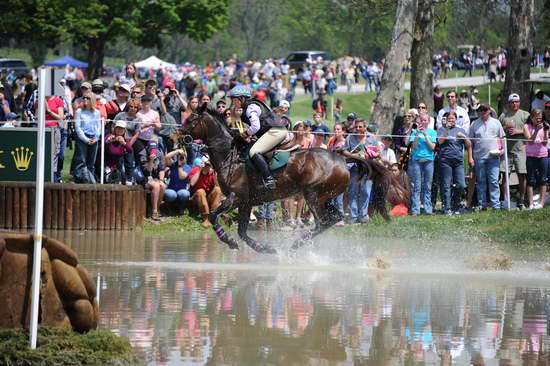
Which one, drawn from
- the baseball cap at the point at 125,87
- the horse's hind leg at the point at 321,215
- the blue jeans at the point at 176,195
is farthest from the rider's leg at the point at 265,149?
the baseball cap at the point at 125,87

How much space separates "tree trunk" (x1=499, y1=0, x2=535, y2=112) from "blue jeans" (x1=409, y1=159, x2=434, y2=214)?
9.37 m

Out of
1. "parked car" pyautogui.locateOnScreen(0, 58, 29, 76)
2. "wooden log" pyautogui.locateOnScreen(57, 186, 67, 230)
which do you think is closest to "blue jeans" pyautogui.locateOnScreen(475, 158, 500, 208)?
"wooden log" pyautogui.locateOnScreen(57, 186, 67, 230)

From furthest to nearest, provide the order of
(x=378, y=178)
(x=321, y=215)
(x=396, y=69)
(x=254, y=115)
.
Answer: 1. (x=396, y=69)
2. (x=378, y=178)
3. (x=321, y=215)
4. (x=254, y=115)

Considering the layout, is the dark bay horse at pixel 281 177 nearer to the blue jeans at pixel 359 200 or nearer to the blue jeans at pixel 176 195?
the blue jeans at pixel 359 200

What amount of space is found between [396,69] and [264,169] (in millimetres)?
11310

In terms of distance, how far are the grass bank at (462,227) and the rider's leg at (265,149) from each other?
3.72 metres

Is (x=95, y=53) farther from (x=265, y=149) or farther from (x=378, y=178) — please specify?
(x=265, y=149)

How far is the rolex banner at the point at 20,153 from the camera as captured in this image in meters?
19.6

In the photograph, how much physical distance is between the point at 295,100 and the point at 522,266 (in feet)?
129

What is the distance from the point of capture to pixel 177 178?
21453 millimetres

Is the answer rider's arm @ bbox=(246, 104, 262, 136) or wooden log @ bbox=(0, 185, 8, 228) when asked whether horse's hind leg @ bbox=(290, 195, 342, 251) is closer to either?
rider's arm @ bbox=(246, 104, 262, 136)

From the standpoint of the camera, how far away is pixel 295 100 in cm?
5500

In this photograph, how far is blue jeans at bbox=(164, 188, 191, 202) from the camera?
842 inches

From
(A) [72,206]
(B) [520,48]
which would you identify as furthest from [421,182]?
(B) [520,48]
